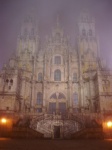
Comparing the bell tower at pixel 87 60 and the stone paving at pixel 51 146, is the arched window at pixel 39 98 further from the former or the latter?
the stone paving at pixel 51 146

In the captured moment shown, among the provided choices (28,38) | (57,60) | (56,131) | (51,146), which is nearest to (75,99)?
(56,131)

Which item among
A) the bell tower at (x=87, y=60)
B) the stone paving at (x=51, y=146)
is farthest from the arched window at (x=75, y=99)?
the stone paving at (x=51, y=146)

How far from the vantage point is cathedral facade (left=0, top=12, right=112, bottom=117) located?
35812 millimetres

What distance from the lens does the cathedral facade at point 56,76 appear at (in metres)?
35.8

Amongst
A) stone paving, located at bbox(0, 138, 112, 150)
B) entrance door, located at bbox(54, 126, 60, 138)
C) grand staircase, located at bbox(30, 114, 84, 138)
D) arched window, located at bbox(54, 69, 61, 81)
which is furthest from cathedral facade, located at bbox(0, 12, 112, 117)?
stone paving, located at bbox(0, 138, 112, 150)

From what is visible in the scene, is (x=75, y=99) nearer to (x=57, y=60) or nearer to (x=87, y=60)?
(x=87, y=60)

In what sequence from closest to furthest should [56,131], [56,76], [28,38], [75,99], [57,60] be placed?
[56,131], [75,99], [56,76], [57,60], [28,38]

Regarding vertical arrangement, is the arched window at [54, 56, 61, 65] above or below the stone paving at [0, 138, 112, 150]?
above

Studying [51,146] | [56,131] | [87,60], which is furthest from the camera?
[87,60]

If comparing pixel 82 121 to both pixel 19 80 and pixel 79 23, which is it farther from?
pixel 79 23

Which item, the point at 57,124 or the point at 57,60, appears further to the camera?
the point at 57,60

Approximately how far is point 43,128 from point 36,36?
28416 mm

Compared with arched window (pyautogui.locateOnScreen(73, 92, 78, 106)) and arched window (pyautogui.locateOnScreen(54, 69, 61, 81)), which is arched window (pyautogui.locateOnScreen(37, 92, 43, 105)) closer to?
arched window (pyautogui.locateOnScreen(54, 69, 61, 81))

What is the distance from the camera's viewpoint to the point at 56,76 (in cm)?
4238
